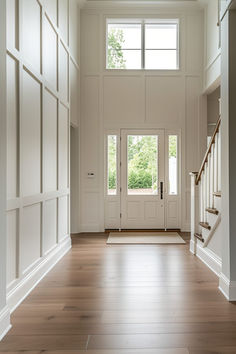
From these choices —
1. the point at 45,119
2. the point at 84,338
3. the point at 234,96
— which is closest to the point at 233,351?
the point at 84,338

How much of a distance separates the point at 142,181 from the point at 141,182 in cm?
3

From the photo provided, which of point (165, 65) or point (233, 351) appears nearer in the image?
point (233, 351)

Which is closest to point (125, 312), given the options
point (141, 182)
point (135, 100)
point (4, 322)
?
point (4, 322)

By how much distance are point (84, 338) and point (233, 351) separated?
109 centimetres

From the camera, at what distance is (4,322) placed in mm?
2508

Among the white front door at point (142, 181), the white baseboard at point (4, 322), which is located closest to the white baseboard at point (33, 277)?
the white baseboard at point (4, 322)

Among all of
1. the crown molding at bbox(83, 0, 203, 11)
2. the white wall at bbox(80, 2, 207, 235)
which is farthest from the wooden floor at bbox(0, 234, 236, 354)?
the crown molding at bbox(83, 0, 203, 11)

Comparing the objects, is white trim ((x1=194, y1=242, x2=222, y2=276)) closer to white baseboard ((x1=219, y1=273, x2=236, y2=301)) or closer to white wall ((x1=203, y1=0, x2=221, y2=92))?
white baseboard ((x1=219, y1=273, x2=236, y2=301))

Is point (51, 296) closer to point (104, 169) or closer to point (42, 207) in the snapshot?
point (42, 207)

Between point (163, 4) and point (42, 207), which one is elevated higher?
point (163, 4)

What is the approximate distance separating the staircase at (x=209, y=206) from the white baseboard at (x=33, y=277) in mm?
2134

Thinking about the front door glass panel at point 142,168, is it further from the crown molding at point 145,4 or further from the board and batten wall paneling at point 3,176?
the board and batten wall paneling at point 3,176

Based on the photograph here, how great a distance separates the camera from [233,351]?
7.34 ft

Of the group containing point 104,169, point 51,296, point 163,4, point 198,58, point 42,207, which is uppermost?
point 163,4
